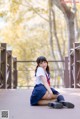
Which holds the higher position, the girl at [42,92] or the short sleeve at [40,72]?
the short sleeve at [40,72]

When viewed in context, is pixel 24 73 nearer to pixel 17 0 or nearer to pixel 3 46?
pixel 17 0

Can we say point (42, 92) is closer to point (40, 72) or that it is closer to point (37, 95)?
point (37, 95)

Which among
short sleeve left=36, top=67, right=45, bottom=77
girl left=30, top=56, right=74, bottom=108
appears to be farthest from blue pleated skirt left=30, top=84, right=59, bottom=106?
short sleeve left=36, top=67, right=45, bottom=77

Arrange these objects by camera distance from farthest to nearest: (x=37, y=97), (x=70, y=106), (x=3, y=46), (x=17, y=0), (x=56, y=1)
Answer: (x=17, y=0)
(x=56, y=1)
(x=3, y=46)
(x=37, y=97)
(x=70, y=106)

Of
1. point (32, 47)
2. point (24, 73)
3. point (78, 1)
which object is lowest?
point (24, 73)

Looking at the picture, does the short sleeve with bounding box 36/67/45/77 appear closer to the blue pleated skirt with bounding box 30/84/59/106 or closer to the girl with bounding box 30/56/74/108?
the girl with bounding box 30/56/74/108

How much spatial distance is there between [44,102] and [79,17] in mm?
12354

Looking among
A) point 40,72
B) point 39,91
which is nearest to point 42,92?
point 39,91

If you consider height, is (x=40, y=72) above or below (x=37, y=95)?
above

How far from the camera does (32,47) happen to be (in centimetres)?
1973

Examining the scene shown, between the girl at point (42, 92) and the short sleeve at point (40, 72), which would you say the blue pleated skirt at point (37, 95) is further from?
the short sleeve at point (40, 72)

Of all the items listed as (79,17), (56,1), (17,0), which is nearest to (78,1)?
(56,1)

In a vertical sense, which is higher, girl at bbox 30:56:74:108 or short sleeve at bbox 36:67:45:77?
short sleeve at bbox 36:67:45:77

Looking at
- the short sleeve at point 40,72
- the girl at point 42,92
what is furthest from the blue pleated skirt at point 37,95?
the short sleeve at point 40,72
